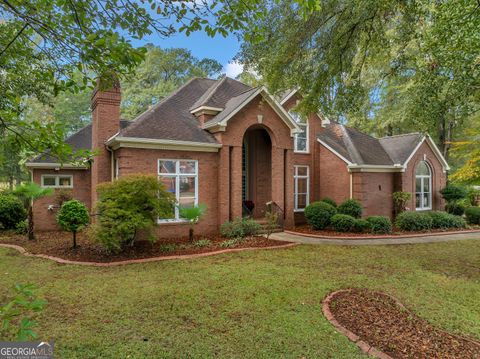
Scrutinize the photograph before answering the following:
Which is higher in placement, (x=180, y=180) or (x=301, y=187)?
(x=180, y=180)

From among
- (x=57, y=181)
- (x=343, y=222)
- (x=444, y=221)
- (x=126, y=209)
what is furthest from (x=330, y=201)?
(x=57, y=181)

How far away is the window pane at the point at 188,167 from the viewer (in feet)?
40.8

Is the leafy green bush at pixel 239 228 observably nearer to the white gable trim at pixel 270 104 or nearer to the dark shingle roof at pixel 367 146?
the white gable trim at pixel 270 104

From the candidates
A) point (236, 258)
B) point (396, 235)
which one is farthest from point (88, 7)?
point (396, 235)

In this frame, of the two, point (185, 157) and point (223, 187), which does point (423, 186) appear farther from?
point (185, 157)

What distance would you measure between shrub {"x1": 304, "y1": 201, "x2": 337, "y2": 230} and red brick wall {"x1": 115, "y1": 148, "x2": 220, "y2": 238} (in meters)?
4.58

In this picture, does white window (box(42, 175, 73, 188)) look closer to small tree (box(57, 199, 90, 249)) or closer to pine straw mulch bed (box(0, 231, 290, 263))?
pine straw mulch bed (box(0, 231, 290, 263))

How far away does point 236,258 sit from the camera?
9.22 meters

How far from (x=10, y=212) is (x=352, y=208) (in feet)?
52.1

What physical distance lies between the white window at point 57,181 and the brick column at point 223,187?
747 cm

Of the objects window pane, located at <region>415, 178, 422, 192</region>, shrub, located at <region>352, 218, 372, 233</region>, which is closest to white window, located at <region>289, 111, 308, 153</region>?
shrub, located at <region>352, 218, 372, 233</region>

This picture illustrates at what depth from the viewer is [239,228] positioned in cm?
1230

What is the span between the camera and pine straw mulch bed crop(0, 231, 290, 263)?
368 inches

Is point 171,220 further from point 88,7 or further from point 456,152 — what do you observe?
point 456,152
